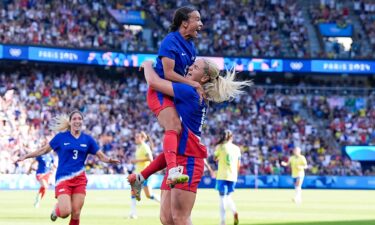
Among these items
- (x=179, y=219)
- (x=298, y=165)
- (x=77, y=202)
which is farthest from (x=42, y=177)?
(x=179, y=219)

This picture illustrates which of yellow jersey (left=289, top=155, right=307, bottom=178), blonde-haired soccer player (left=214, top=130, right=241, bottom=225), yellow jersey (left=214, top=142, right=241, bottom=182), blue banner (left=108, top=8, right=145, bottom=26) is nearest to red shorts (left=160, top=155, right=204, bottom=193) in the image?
blonde-haired soccer player (left=214, top=130, right=241, bottom=225)

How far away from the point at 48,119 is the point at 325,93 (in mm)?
22121

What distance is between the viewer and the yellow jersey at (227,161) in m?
23.2

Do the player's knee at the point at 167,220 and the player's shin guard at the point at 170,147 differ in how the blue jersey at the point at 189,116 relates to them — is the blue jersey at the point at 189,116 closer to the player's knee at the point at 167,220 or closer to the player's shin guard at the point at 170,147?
the player's shin guard at the point at 170,147

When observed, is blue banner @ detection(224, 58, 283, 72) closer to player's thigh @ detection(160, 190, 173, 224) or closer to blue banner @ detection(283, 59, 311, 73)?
blue banner @ detection(283, 59, 311, 73)

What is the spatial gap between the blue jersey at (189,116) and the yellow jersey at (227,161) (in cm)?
1287

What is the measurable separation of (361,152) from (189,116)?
50.2m

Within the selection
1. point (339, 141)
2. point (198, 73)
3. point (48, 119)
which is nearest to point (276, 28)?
point (339, 141)

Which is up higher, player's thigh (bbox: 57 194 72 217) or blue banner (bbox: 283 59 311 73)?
blue banner (bbox: 283 59 311 73)

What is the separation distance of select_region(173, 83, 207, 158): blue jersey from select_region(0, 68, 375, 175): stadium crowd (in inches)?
1432

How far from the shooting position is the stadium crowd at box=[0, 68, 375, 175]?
4916cm

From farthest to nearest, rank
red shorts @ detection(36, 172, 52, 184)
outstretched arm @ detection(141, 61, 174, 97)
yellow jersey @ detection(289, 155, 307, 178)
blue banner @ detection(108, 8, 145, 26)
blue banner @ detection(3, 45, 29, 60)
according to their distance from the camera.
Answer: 1. blue banner @ detection(108, 8, 145, 26)
2. blue banner @ detection(3, 45, 29, 60)
3. yellow jersey @ detection(289, 155, 307, 178)
4. red shorts @ detection(36, 172, 52, 184)
5. outstretched arm @ detection(141, 61, 174, 97)

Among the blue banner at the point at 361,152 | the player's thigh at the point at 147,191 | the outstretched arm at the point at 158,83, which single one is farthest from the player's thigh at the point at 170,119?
the blue banner at the point at 361,152

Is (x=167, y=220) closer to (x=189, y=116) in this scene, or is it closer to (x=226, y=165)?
(x=189, y=116)
